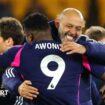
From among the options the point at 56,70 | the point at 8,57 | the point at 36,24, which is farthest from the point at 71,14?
the point at 8,57

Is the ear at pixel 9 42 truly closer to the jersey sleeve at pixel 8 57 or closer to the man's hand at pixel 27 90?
the jersey sleeve at pixel 8 57

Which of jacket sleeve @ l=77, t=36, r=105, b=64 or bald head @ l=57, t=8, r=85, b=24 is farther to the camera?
bald head @ l=57, t=8, r=85, b=24

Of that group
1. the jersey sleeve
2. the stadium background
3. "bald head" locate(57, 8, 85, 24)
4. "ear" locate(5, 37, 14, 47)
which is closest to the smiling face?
"bald head" locate(57, 8, 85, 24)

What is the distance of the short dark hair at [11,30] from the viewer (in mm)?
4930

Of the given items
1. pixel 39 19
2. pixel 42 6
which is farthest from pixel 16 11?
pixel 39 19

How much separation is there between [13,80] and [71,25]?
54 cm

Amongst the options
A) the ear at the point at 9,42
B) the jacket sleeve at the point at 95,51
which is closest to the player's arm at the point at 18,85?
the jacket sleeve at the point at 95,51

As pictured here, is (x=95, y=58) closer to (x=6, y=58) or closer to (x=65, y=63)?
(x=65, y=63)

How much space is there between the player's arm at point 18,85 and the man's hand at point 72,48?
339 millimetres

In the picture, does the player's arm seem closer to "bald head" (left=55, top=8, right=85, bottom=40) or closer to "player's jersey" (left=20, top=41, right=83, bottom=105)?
"player's jersey" (left=20, top=41, right=83, bottom=105)

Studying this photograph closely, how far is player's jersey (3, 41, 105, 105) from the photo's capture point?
13.3ft

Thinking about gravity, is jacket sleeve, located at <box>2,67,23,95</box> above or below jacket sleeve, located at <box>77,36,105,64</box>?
below

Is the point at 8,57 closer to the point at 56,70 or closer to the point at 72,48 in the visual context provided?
the point at 56,70

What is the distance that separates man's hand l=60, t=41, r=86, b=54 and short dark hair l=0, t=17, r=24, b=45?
1018 millimetres
